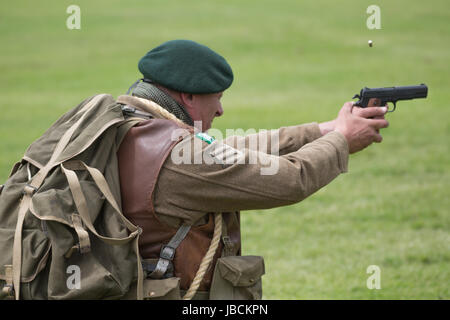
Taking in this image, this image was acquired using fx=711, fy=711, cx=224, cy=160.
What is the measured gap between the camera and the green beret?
140 inches

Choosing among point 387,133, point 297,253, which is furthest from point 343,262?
point 387,133

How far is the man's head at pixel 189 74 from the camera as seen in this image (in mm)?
3570

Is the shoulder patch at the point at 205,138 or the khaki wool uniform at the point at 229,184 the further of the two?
the shoulder patch at the point at 205,138

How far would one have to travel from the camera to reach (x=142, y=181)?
3277 mm

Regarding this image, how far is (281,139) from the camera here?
426 cm

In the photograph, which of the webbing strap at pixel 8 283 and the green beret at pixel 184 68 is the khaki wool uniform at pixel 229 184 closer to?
the green beret at pixel 184 68

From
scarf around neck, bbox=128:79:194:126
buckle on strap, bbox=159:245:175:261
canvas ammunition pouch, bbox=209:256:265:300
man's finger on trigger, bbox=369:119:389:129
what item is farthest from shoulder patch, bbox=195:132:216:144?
man's finger on trigger, bbox=369:119:389:129

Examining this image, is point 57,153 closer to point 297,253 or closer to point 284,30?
point 297,253

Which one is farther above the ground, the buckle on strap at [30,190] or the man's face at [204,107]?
the man's face at [204,107]

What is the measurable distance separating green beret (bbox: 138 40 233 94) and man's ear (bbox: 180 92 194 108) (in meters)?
0.06

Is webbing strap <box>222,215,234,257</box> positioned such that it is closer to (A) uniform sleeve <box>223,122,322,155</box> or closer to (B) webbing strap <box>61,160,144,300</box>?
(B) webbing strap <box>61,160,144,300</box>

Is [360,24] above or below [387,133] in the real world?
above

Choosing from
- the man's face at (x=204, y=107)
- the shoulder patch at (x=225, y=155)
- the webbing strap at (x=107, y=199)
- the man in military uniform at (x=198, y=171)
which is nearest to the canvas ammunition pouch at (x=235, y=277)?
the man in military uniform at (x=198, y=171)

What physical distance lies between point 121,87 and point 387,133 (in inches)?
304
